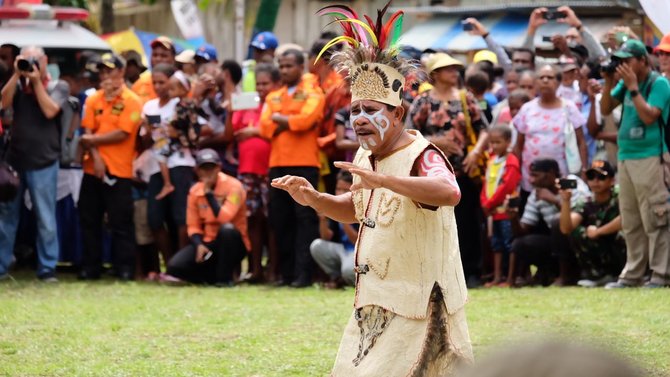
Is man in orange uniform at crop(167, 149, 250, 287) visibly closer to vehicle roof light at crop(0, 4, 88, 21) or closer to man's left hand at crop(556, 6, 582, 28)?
man's left hand at crop(556, 6, 582, 28)

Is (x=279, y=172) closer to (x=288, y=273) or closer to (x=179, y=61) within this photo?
(x=288, y=273)

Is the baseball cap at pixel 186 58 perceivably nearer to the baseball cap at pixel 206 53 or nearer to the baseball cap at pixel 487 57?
the baseball cap at pixel 206 53

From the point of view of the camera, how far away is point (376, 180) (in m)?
4.98

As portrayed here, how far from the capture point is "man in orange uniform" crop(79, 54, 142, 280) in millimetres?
12016

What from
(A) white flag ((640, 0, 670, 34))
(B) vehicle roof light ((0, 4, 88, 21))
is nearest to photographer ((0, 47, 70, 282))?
(B) vehicle roof light ((0, 4, 88, 21))

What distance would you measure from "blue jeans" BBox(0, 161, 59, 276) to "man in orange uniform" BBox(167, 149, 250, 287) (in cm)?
125

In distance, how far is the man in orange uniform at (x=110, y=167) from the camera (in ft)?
39.4

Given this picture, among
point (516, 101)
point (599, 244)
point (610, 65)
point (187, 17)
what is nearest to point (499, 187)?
point (599, 244)

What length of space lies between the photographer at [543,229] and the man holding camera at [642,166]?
0.54m

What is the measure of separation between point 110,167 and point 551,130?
14.3 feet

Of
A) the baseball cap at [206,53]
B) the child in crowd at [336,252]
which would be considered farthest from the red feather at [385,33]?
the baseball cap at [206,53]

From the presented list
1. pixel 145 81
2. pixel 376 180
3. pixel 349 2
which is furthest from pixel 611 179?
pixel 349 2

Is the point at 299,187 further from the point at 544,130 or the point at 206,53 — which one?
the point at 206,53

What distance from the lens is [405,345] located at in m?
5.20
